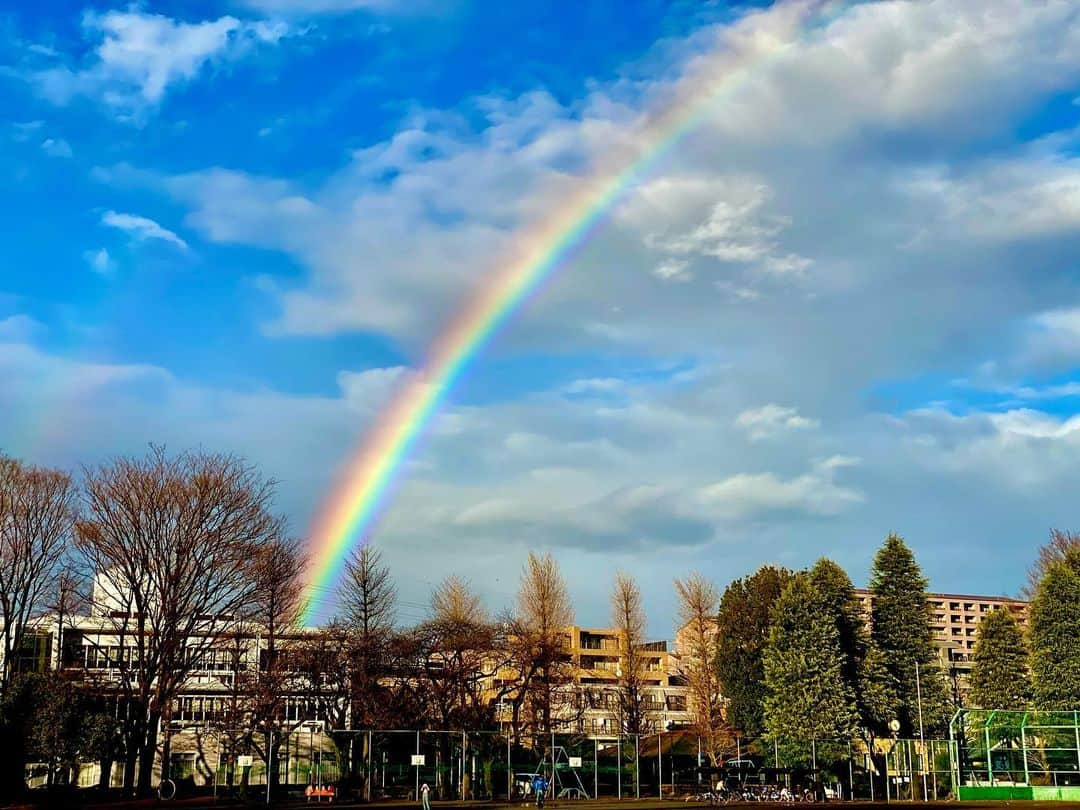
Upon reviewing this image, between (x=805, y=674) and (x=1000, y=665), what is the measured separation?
1487cm

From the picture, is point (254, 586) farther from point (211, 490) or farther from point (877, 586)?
point (877, 586)

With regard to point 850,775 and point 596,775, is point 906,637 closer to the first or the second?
point 850,775

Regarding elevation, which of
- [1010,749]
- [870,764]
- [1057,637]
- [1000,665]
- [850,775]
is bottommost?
[850,775]

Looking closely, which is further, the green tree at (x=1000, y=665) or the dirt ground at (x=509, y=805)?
the green tree at (x=1000, y=665)

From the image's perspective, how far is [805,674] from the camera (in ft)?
227

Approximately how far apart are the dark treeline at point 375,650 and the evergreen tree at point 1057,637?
4.0 inches

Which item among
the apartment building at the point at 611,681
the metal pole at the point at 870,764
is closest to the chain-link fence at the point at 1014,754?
the metal pole at the point at 870,764

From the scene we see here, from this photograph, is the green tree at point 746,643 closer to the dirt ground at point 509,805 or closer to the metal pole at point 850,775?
the metal pole at point 850,775

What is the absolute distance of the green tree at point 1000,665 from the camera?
242 feet

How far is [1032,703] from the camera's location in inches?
2793

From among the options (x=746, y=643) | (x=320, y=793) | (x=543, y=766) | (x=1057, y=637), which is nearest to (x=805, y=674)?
(x=746, y=643)

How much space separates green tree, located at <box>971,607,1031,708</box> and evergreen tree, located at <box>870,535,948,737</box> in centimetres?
311

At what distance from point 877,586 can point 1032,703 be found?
1176cm

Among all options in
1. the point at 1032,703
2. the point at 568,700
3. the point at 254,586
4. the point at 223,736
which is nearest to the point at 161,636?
the point at 254,586
